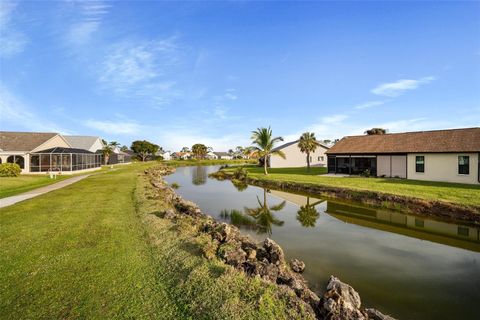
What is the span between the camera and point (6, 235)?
859cm

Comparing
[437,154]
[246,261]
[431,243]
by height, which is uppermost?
[437,154]

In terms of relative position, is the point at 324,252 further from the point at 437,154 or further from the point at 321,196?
the point at 437,154

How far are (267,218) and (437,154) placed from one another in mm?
18259

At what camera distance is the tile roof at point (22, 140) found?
32062mm

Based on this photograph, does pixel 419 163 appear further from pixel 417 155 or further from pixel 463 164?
pixel 463 164

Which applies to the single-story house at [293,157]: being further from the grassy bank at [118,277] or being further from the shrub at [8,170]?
the grassy bank at [118,277]

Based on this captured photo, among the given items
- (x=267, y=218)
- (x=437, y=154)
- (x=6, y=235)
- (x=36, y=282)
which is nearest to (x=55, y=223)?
(x=6, y=235)

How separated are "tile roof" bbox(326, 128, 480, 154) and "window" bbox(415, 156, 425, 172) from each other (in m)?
0.75

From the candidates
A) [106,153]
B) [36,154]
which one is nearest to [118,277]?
[36,154]

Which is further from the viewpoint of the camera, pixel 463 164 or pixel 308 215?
pixel 463 164

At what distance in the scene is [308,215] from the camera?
14891 mm

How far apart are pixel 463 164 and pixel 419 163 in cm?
331

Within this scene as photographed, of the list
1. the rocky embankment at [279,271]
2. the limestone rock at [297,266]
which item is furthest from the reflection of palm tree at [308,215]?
the rocky embankment at [279,271]

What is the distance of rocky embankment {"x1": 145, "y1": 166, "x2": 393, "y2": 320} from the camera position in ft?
16.7
